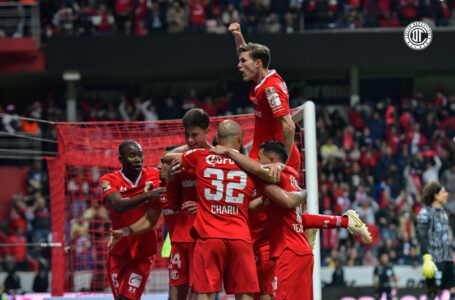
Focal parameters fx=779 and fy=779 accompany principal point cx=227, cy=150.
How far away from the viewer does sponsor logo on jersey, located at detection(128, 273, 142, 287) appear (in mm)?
7461

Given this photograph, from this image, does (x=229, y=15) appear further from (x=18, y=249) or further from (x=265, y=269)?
(x=265, y=269)

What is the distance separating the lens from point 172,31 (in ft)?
70.1

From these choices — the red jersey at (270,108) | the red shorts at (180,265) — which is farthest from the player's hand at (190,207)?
the red jersey at (270,108)

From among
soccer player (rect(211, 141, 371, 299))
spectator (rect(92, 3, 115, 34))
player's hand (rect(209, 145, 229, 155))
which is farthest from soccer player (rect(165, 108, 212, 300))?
spectator (rect(92, 3, 115, 34))

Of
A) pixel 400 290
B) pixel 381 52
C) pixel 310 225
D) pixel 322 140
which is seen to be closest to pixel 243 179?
pixel 310 225

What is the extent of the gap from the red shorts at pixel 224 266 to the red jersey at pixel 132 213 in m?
1.32

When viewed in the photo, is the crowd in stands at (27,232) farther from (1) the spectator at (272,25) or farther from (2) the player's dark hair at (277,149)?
(2) the player's dark hair at (277,149)

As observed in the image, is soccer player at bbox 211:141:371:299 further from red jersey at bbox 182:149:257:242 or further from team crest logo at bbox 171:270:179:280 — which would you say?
team crest logo at bbox 171:270:179:280

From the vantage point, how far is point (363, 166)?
19547 mm

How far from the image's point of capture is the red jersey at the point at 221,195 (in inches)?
247

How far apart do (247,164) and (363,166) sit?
13.7m

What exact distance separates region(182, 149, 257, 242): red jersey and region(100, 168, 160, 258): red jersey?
1.26 metres

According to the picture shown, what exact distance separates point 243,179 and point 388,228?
11.7 metres

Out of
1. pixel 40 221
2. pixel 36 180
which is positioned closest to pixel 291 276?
pixel 40 221
